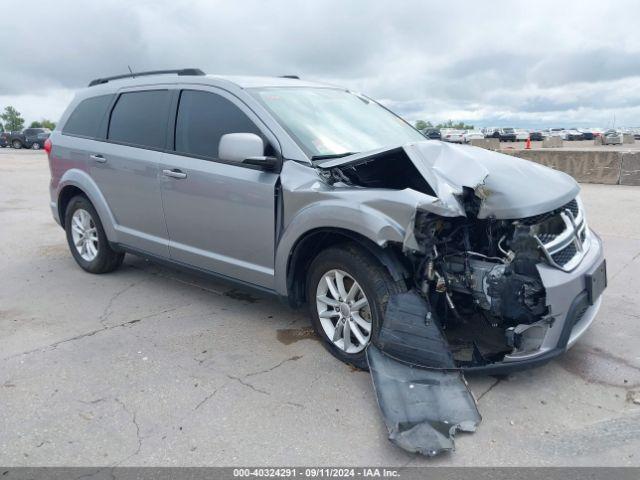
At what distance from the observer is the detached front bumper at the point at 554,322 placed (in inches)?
125

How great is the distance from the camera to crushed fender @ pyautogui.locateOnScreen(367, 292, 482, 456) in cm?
298

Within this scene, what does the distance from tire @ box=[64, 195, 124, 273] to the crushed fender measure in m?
3.45

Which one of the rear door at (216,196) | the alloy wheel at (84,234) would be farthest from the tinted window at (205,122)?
the alloy wheel at (84,234)

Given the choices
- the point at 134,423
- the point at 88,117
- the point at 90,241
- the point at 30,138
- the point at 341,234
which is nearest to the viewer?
the point at 134,423

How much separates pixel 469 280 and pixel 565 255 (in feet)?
2.08

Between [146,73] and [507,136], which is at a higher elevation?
[146,73]

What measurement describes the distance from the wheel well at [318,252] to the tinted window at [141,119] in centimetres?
176

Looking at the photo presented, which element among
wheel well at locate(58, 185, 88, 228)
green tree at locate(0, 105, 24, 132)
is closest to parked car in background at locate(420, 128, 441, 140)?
wheel well at locate(58, 185, 88, 228)

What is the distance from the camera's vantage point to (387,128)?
4750 mm

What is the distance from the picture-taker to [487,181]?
3.37 meters

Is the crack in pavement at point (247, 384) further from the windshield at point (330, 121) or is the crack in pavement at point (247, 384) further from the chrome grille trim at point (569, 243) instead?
the chrome grille trim at point (569, 243)

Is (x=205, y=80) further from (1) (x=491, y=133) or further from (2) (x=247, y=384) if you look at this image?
(1) (x=491, y=133)

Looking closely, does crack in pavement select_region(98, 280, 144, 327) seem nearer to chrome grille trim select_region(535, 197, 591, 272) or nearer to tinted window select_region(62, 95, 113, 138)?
tinted window select_region(62, 95, 113, 138)

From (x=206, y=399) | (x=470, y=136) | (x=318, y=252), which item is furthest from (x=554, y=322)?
(x=470, y=136)
